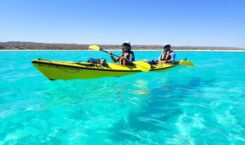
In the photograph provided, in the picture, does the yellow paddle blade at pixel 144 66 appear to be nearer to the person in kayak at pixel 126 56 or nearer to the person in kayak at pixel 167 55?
the person in kayak at pixel 126 56

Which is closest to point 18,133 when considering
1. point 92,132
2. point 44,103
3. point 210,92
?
point 92,132

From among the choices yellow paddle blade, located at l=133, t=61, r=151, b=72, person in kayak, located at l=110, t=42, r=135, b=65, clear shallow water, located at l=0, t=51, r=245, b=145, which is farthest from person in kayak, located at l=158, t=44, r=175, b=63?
clear shallow water, located at l=0, t=51, r=245, b=145

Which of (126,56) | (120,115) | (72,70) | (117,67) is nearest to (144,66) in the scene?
(126,56)

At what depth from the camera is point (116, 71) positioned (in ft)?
48.2

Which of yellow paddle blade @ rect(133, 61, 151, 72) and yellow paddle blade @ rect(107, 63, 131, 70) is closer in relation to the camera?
yellow paddle blade @ rect(107, 63, 131, 70)

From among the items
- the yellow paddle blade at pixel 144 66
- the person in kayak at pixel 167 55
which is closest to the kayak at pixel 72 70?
the yellow paddle blade at pixel 144 66

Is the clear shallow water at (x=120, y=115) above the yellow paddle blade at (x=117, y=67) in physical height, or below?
below

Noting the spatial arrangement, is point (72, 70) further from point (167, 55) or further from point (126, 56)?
point (167, 55)

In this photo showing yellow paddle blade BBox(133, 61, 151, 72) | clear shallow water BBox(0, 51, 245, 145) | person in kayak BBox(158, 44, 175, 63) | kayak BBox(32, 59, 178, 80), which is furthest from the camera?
person in kayak BBox(158, 44, 175, 63)

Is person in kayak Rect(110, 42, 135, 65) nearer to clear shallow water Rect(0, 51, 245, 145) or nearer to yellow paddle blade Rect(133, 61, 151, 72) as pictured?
yellow paddle blade Rect(133, 61, 151, 72)

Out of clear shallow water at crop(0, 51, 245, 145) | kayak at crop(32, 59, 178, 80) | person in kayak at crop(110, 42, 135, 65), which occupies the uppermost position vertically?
person in kayak at crop(110, 42, 135, 65)

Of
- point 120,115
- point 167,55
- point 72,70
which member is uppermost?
point 167,55

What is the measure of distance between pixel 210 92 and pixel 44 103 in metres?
7.71

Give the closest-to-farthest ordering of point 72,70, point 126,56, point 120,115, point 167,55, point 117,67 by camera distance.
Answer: point 120,115, point 72,70, point 117,67, point 126,56, point 167,55
